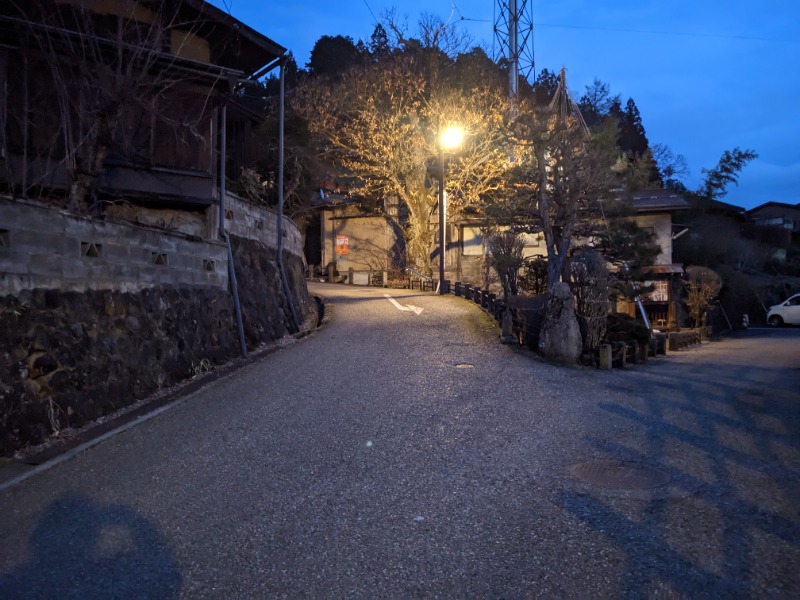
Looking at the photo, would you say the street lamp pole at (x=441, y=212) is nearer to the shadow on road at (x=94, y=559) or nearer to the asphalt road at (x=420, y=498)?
the asphalt road at (x=420, y=498)

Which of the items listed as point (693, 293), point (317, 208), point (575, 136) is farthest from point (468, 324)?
point (317, 208)

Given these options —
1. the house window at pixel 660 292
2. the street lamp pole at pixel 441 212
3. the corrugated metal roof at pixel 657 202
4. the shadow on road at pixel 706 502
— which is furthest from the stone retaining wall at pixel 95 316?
the corrugated metal roof at pixel 657 202

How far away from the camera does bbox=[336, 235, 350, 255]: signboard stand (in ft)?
113

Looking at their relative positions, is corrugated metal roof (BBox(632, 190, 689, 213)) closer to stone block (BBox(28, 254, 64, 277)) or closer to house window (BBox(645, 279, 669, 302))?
house window (BBox(645, 279, 669, 302))

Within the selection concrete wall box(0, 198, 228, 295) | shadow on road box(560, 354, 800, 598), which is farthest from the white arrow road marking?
shadow on road box(560, 354, 800, 598)

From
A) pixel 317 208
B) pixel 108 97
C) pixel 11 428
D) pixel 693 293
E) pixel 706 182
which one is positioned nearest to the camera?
pixel 11 428

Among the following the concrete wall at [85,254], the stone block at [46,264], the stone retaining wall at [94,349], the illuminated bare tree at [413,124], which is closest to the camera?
the stone retaining wall at [94,349]

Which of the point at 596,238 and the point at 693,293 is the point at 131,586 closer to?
the point at 596,238

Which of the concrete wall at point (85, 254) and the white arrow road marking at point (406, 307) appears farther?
the white arrow road marking at point (406, 307)

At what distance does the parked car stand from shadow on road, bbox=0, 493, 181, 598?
3624cm

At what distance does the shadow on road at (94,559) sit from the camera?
3.89 meters

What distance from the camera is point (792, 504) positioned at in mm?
5117

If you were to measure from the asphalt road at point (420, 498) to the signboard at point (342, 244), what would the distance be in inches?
977

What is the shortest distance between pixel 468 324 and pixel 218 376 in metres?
7.43
